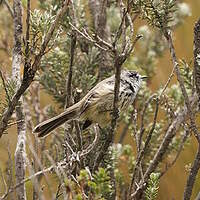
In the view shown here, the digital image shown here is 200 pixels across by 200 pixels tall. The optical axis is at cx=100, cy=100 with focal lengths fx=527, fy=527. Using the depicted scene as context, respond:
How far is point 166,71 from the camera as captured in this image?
315 cm

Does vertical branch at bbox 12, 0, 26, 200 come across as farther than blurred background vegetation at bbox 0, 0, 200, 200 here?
No

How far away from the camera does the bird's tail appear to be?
1780 millimetres

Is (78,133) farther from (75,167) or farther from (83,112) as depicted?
(83,112)

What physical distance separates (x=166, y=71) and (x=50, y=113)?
38.1 inches

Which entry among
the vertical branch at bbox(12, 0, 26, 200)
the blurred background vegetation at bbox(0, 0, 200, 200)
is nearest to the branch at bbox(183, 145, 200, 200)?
the blurred background vegetation at bbox(0, 0, 200, 200)

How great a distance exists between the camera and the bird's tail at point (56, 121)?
1.78 m

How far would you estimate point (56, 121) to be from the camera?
1.87 m

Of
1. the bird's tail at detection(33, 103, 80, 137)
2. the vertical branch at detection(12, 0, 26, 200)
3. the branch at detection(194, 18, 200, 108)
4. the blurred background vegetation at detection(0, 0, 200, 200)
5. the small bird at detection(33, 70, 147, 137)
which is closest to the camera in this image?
the branch at detection(194, 18, 200, 108)

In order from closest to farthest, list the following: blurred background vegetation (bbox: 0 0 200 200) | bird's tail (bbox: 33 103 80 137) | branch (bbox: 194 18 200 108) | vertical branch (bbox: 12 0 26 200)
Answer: branch (bbox: 194 18 200 108) → vertical branch (bbox: 12 0 26 200) → bird's tail (bbox: 33 103 80 137) → blurred background vegetation (bbox: 0 0 200 200)

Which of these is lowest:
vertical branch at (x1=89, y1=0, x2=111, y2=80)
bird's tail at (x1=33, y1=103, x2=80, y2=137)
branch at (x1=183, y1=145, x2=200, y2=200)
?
branch at (x1=183, y1=145, x2=200, y2=200)

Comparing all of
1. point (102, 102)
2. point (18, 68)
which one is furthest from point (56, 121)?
point (18, 68)

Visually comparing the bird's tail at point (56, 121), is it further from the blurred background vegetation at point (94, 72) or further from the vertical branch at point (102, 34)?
the vertical branch at point (102, 34)

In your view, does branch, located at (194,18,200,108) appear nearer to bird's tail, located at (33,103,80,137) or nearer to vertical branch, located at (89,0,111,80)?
bird's tail, located at (33,103,80,137)

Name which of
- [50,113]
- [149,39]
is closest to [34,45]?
[50,113]
